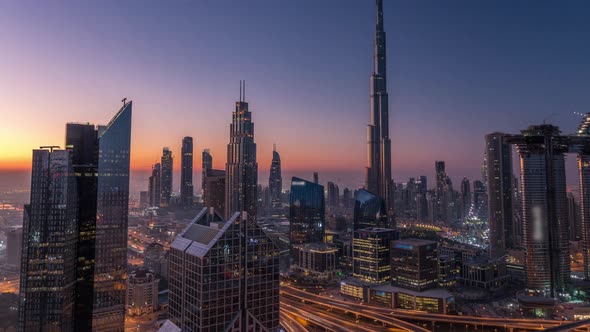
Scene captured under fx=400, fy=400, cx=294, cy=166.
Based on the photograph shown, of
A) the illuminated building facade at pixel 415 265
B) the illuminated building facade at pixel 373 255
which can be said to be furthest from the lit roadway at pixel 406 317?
the illuminated building facade at pixel 373 255

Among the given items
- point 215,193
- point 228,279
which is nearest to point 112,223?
point 228,279

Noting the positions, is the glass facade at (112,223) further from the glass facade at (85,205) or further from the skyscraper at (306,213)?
the skyscraper at (306,213)

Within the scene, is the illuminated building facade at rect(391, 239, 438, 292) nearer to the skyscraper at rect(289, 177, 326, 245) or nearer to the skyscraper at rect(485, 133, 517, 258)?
the skyscraper at rect(289, 177, 326, 245)

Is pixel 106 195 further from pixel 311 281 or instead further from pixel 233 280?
pixel 311 281

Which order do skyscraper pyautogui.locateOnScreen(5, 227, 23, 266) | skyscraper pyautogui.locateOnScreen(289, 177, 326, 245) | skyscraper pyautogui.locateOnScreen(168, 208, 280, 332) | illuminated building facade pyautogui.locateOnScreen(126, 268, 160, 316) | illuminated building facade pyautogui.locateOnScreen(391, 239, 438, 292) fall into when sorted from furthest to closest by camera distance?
skyscraper pyautogui.locateOnScreen(289, 177, 326, 245) < skyscraper pyautogui.locateOnScreen(5, 227, 23, 266) < illuminated building facade pyautogui.locateOnScreen(391, 239, 438, 292) < illuminated building facade pyautogui.locateOnScreen(126, 268, 160, 316) < skyscraper pyautogui.locateOnScreen(168, 208, 280, 332)

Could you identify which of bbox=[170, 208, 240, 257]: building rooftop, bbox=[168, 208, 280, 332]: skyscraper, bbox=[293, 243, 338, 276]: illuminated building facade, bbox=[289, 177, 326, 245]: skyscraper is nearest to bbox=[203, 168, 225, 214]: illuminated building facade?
bbox=[289, 177, 326, 245]: skyscraper
